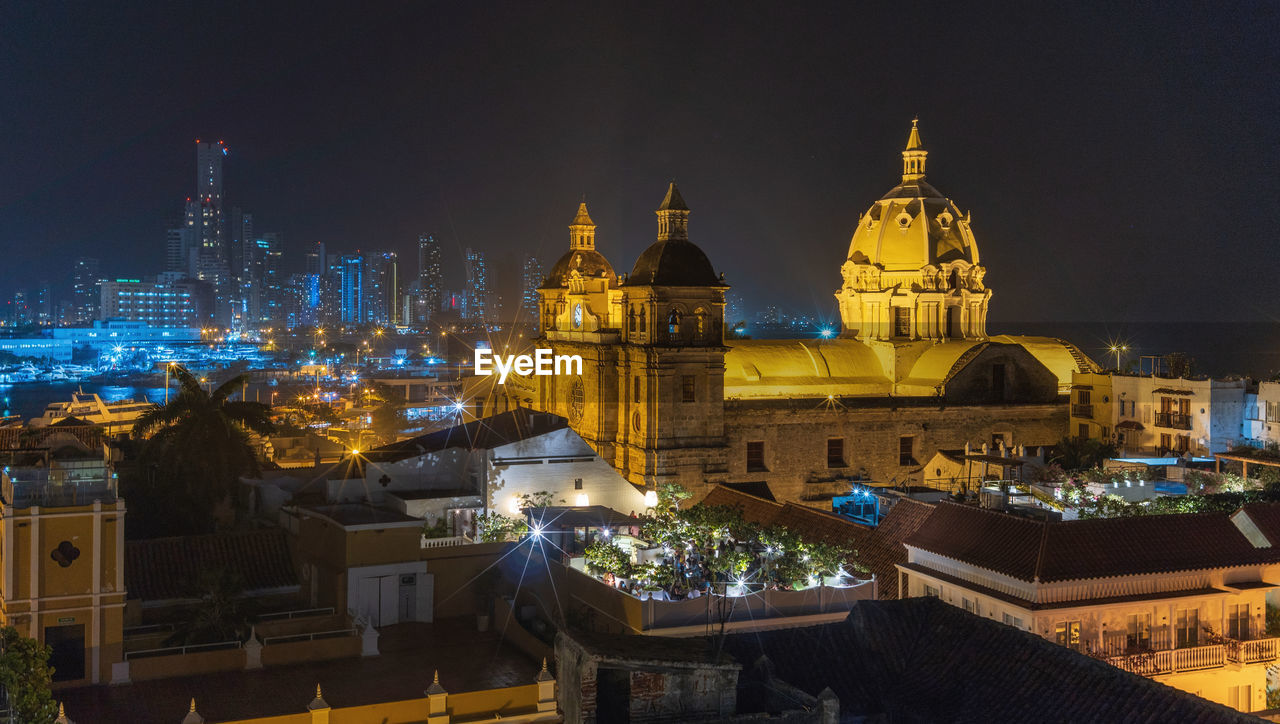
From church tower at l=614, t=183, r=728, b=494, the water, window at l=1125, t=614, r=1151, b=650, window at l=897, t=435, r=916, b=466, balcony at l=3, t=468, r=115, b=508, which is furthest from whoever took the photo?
the water

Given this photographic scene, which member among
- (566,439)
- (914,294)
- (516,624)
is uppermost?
(914,294)

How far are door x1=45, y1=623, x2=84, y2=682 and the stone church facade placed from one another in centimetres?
2642

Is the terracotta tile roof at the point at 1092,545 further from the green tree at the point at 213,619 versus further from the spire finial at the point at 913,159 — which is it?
the spire finial at the point at 913,159

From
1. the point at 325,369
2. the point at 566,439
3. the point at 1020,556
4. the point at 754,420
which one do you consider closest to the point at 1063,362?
the point at 754,420

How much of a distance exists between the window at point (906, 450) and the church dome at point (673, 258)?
10580 millimetres

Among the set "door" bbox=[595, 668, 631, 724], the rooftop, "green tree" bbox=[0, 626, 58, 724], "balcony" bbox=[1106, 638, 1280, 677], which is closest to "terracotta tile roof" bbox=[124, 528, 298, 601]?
the rooftop

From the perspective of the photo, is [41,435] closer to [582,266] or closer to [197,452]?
[197,452]

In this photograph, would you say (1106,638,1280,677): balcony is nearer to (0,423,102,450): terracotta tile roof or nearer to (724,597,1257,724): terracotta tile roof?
(724,597,1257,724): terracotta tile roof

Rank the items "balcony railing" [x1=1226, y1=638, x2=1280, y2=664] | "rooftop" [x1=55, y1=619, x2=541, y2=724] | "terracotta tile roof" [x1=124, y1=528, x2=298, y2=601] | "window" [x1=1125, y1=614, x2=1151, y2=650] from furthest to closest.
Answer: "terracotta tile roof" [x1=124, y1=528, x2=298, y2=601] → "balcony railing" [x1=1226, y1=638, x2=1280, y2=664] → "window" [x1=1125, y1=614, x2=1151, y2=650] → "rooftop" [x1=55, y1=619, x2=541, y2=724]

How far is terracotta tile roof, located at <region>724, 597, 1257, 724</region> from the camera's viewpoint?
659 inches

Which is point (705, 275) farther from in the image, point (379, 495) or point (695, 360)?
point (379, 495)

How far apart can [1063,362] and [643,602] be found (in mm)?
41177

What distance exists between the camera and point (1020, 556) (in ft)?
78.8

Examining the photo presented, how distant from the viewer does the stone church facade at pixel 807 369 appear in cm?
4631
